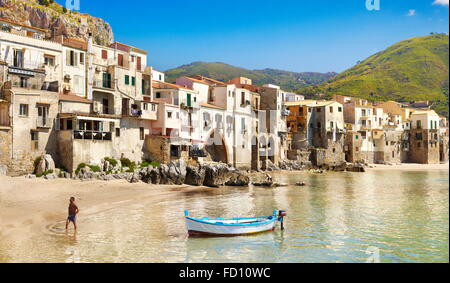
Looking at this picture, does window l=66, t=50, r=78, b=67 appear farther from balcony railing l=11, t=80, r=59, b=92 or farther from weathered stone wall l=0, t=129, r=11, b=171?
weathered stone wall l=0, t=129, r=11, b=171

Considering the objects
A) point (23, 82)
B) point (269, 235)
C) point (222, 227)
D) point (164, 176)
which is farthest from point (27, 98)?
point (269, 235)

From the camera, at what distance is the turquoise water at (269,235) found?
66.0ft

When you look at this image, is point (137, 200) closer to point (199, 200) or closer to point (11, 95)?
point (199, 200)

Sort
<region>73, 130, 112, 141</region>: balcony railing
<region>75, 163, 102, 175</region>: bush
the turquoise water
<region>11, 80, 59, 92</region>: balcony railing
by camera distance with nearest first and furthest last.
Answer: the turquoise water < <region>11, 80, 59, 92</region>: balcony railing < <region>75, 163, 102, 175</region>: bush < <region>73, 130, 112, 141</region>: balcony railing

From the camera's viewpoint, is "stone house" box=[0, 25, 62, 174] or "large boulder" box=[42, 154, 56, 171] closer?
"stone house" box=[0, 25, 62, 174]

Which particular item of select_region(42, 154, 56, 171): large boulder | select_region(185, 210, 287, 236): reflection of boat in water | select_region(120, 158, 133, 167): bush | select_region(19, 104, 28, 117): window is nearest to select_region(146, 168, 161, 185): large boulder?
select_region(120, 158, 133, 167): bush

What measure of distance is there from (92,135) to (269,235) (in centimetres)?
2397

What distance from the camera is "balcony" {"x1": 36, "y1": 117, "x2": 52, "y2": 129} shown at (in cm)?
3923

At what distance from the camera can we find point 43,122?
3975 cm

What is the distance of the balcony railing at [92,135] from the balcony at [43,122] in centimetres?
241

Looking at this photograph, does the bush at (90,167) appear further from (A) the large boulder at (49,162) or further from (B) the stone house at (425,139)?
(B) the stone house at (425,139)

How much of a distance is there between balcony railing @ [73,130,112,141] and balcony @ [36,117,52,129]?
94.8 inches

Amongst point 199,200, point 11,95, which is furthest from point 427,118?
point 11,95

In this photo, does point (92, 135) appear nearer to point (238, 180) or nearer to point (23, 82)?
point (23, 82)
